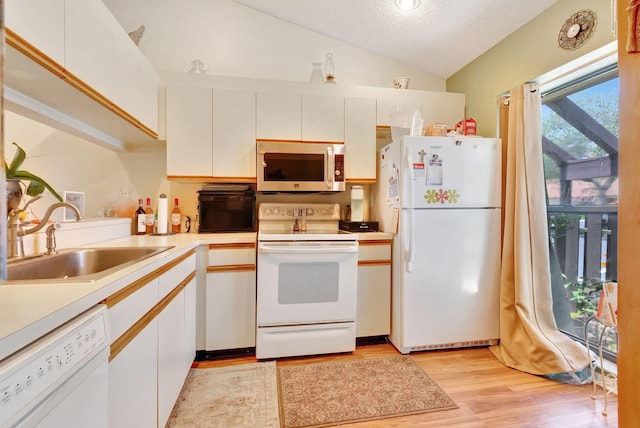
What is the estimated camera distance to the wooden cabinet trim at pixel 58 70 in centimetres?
100

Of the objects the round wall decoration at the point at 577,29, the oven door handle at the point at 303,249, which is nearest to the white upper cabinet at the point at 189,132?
the oven door handle at the point at 303,249

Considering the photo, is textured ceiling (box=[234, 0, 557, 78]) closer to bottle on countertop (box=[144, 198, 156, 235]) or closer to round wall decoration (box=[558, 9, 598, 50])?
Answer: round wall decoration (box=[558, 9, 598, 50])

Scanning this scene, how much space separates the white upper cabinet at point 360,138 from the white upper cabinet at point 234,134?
0.78m

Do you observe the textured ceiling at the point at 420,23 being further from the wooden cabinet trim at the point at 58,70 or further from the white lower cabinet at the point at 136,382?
the white lower cabinet at the point at 136,382

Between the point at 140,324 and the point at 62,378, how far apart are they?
463 millimetres

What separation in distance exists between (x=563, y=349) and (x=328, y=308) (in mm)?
1538

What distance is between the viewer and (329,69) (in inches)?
104

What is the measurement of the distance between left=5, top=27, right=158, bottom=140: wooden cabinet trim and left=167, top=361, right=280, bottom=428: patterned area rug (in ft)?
5.44

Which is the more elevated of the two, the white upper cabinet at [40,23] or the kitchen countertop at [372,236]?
the white upper cabinet at [40,23]

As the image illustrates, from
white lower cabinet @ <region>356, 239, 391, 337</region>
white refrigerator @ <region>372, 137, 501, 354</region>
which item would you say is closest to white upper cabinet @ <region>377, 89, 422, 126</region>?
white refrigerator @ <region>372, 137, 501, 354</region>

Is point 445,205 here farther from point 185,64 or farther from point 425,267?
point 185,64

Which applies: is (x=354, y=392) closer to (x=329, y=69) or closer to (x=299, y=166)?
(x=299, y=166)

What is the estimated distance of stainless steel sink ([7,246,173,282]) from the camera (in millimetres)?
1084

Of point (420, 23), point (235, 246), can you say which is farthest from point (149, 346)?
point (420, 23)
